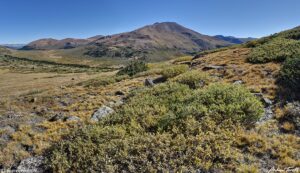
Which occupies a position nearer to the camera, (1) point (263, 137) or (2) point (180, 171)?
(2) point (180, 171)

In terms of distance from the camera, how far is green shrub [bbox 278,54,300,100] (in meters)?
13.5

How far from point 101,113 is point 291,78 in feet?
35.2

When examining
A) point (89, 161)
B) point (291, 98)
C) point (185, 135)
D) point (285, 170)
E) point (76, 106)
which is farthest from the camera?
point (76, 106)

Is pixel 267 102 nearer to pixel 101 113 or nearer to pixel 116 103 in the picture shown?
pixel 101 113

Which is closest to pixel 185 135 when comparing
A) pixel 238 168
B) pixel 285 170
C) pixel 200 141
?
pixel 200 141

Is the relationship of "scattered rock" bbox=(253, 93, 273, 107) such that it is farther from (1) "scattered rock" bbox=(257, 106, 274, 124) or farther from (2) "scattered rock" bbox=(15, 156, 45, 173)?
(2) "scattered rock" bbox=(15, 156, 45, 173)

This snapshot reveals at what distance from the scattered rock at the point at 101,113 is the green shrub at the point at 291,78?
967 centimetres

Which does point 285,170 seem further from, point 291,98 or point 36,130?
point 36,130

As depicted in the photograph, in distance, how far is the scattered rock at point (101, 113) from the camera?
14216 mm

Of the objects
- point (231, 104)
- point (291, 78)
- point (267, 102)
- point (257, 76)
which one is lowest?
point (267, 102)

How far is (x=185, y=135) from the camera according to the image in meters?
10.1

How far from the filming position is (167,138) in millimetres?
9734

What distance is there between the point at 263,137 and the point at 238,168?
7.84 ft

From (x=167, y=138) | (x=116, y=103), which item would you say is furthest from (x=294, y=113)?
(x=116, y=103)
